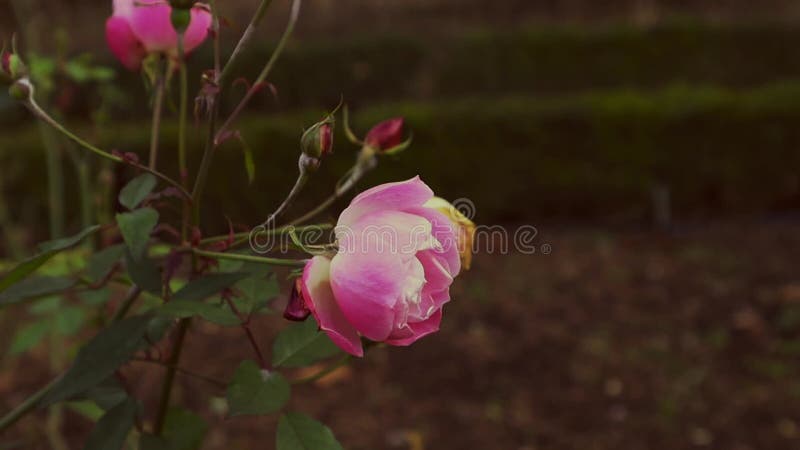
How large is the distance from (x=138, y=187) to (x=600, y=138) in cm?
422

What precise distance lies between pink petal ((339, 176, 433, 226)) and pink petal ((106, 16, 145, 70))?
1.04 ft

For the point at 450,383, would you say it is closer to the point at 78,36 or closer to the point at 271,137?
the point at 271,137

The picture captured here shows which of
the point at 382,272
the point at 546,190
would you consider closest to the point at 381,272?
the point at 382,272

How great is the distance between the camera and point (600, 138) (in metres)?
4.73

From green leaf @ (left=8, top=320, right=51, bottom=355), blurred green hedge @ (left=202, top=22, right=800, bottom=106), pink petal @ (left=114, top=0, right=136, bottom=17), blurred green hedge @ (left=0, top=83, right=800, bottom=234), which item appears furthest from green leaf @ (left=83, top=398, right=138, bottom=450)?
blurred green hedge @ (left=202, top=22, right=800, bottom=106)

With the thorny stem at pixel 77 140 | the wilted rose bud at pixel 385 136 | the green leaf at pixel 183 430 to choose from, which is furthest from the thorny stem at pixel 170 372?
the wilted rose bud at pixel 385 136

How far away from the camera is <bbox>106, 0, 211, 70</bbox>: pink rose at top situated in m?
0.77

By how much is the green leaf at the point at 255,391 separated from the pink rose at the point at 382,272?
0.12 meters

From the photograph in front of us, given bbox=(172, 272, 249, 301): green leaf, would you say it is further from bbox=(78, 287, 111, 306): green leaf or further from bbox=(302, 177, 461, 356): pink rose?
bbox=(78, 287, 111, 306): green leaf

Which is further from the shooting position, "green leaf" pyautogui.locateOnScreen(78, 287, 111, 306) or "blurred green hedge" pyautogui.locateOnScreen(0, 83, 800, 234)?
"blurred green hedge" pyautogui.locateOnScreen(0, 83, 800, 234)

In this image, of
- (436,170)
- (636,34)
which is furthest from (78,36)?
(636,34)

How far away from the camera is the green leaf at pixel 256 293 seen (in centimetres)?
75

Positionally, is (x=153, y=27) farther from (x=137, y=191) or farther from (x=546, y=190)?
(x=546, y=190)

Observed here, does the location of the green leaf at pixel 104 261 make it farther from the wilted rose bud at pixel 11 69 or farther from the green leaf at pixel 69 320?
the green leaf at pixel 69 320
